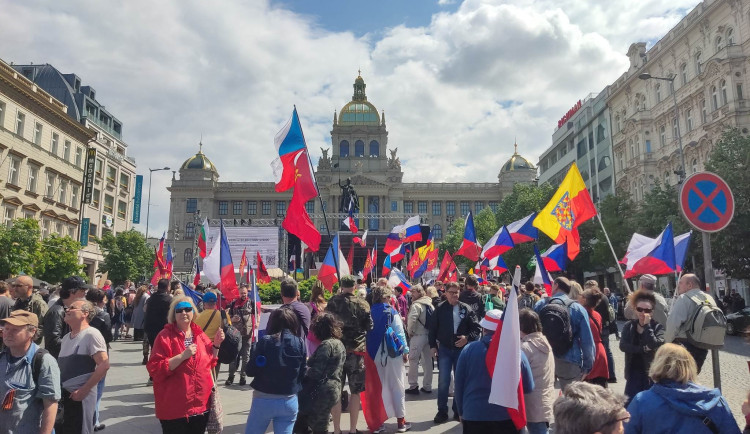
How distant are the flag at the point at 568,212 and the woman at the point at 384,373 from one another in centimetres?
521

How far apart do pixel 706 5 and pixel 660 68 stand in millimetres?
6301

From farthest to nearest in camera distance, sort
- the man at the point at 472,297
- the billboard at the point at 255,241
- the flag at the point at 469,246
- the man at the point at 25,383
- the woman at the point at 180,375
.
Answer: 1. the billboard at the point at 255,241
2. the flag at the point at 469,246
3. the man at the point at 472,297
4. the woman at the point at 180,375
5. the man at the point at 25,383

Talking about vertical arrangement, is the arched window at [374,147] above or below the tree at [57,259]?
above

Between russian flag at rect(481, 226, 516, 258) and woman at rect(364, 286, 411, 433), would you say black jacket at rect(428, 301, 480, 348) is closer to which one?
woman at rect(364, 286, 411, 433)

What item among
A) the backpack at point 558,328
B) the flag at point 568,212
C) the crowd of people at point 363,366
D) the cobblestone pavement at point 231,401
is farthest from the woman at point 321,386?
the flag at point 568,212

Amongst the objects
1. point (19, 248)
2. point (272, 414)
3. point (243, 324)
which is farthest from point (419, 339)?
point (19, 248)

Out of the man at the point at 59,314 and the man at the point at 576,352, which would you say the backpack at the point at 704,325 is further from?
the man at the point at 59,314

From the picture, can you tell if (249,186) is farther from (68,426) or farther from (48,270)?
(68,426)

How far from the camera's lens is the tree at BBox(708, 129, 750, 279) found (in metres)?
20.9

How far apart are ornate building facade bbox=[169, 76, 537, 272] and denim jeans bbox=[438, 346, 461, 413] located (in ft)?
263

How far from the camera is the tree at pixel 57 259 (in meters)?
27.6

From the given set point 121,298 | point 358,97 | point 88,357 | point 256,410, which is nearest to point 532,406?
point 256,410

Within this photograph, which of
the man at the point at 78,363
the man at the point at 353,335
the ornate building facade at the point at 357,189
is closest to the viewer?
the man at the point at 78,363

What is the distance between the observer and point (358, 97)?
10244 cm
